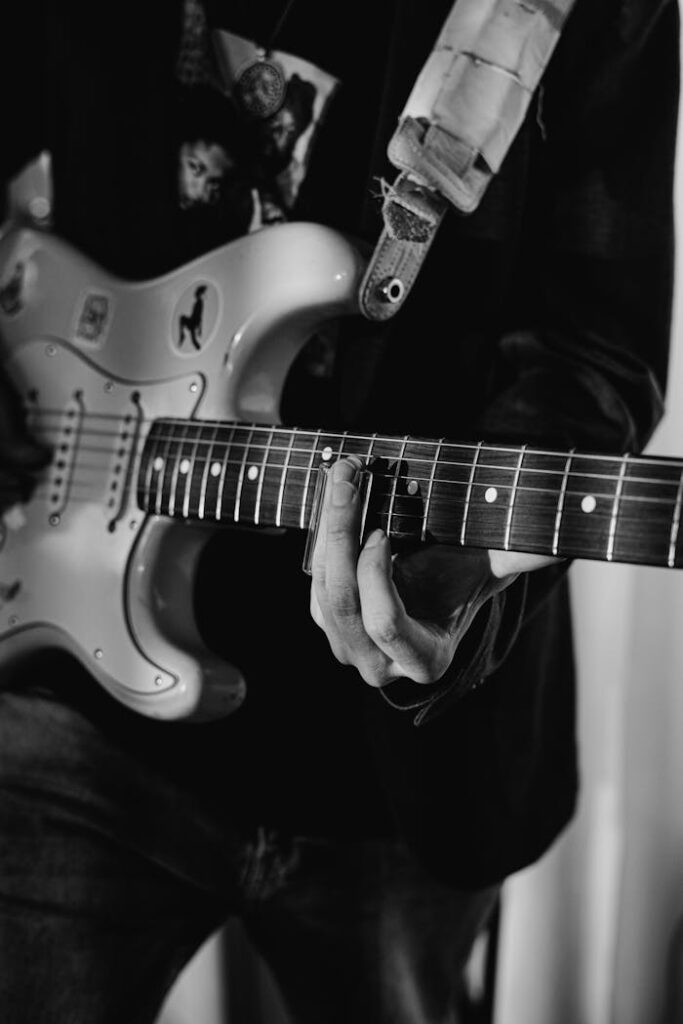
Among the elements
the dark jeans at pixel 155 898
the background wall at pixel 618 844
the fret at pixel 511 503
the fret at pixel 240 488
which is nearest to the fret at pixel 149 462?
the fret at pixel 240 488

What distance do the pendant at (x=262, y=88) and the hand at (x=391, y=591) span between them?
361 mm

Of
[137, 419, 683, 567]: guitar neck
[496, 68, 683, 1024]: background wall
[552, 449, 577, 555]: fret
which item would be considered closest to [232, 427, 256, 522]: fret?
[137, 419, 683, 567]: guitar neck

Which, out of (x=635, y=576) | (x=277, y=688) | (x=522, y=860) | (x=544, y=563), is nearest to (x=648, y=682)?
(x=635, y=576)

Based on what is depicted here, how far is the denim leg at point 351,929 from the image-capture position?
0.80 m

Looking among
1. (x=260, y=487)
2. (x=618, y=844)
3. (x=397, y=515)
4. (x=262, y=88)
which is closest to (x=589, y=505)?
(x=397, y=515)

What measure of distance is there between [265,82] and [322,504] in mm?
396

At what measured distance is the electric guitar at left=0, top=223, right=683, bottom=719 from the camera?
50 centimetres

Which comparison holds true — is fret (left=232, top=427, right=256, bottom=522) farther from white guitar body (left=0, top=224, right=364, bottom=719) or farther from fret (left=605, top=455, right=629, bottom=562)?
fret (left=605, top=455, right=629, bottom=562)

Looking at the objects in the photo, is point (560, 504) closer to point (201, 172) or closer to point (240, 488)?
point (240, 488)

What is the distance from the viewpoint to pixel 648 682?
1136 millimetres

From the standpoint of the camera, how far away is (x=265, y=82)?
2.47 feet

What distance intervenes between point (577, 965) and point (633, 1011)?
82mm

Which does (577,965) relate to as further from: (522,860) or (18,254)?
(18,254)

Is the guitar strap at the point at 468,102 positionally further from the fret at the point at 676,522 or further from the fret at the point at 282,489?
the fret at the point at 676,522
